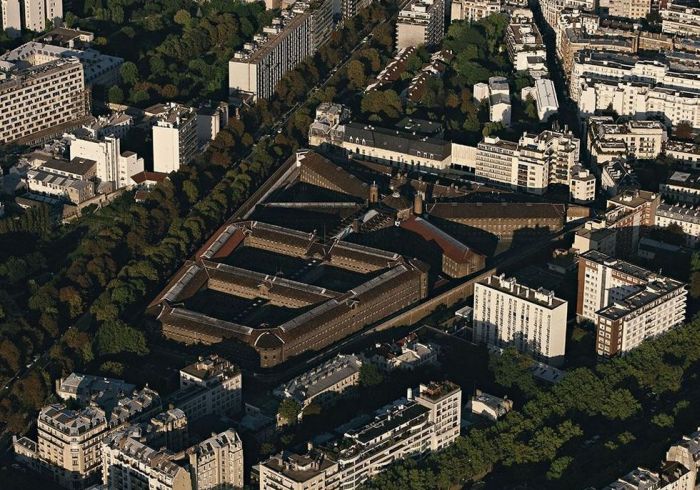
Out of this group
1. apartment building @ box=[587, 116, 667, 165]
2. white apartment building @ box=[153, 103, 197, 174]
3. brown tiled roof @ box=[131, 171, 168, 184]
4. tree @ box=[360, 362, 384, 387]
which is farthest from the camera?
apartment building @ box=[587, 116, 667, 165]

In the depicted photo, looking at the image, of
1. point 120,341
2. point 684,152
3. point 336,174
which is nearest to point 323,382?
point 120,341

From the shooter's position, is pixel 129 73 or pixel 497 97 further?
pixel 129 73

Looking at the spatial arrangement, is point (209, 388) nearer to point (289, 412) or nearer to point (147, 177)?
point (289, 412)

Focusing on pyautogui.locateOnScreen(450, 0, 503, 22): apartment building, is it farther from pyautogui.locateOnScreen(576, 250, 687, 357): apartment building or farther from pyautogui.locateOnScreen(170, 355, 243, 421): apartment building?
pyautogui.locateOnScreen(170, 355, 243, 421): apartment building

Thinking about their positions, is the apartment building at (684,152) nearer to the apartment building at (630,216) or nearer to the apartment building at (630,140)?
the apartment building at (630,140)

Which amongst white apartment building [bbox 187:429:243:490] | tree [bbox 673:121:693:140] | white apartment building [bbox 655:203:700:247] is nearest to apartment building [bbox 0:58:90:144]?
tree [bbox 673:121:693:140]

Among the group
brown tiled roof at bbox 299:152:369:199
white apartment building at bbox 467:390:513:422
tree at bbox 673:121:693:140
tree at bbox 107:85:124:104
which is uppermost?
tree at bbox 107:85:124:104
